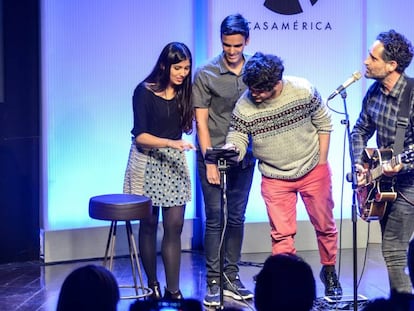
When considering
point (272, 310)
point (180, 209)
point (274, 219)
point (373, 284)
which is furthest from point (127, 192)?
point (272, 310)

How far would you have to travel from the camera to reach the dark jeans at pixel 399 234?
423 cm

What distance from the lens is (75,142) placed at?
612 centimetres

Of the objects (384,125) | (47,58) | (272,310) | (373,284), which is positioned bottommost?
(373,284)

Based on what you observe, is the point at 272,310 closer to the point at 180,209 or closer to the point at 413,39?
the point at 180,209

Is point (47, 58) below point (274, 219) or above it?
above

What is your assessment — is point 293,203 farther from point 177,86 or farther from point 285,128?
point 177,86

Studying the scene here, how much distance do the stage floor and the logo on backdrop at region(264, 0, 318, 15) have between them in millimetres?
1908

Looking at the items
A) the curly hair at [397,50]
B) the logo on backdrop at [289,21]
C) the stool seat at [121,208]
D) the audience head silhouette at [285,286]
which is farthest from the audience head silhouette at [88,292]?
the logo on backdrop at [289,21]

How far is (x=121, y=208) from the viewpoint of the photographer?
464cm

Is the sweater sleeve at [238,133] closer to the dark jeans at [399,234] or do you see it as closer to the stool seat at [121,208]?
the stool seat at [121,208]

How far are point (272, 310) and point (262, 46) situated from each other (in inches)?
144

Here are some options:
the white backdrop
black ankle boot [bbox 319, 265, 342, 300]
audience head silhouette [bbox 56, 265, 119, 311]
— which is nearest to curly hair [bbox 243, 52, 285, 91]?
black ankle boot [bbox 319, 265, 342, 300]

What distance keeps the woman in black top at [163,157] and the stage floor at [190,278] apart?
0.45 meters

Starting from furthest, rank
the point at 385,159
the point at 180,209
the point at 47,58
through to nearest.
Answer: the point at 47,58 < the point at 180,209 < the point at 385,159
